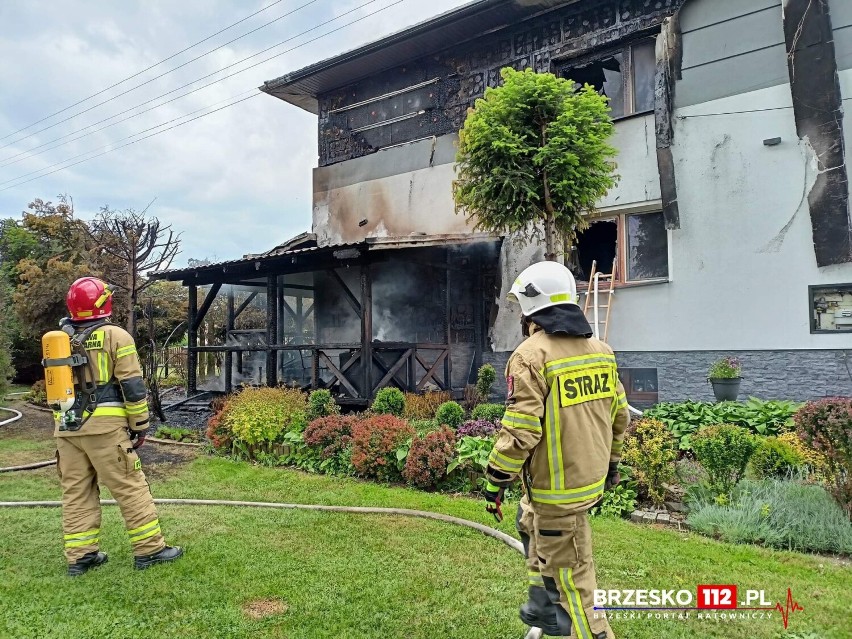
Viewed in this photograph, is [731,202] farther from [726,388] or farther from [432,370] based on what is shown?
[432,370]

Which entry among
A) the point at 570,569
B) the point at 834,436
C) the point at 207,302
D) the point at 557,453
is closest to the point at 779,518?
the point at 834,436

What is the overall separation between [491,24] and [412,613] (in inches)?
449

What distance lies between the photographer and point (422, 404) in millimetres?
9438

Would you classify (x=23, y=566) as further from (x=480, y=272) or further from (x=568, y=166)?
(x=480, y=272)

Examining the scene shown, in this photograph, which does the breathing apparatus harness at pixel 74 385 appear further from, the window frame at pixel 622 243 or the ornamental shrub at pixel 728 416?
the window frame at pixel 622 243

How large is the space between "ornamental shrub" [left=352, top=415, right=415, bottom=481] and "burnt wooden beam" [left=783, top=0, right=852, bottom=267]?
661 centimetres

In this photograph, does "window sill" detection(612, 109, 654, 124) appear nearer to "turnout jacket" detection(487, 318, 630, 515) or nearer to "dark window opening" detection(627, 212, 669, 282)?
"dark window opening" detection(627, 212, 669, 282)

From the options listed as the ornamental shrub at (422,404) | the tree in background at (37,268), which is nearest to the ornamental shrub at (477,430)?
the ornamental shrub at (422,404)

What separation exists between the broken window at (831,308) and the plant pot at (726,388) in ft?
4.99

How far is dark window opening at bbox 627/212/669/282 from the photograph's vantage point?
378 inches

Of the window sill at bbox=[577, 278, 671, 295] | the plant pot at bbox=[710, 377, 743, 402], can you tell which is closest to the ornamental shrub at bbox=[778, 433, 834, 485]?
the plant pot at bbox=[710, 377, 743, 402]

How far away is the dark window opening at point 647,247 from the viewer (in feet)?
31.5

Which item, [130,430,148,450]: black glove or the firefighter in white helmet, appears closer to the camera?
the firefighter in white helmet

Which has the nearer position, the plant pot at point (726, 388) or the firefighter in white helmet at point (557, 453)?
the firefighter in white helmet at point (557, 453)
